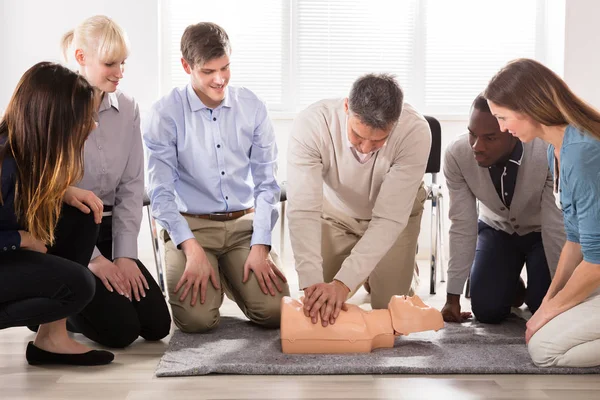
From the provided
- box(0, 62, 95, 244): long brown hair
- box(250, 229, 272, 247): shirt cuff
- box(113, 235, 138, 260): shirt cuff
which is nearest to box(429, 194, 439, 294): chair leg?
box(250, 229, 272, 247): shirt cuff

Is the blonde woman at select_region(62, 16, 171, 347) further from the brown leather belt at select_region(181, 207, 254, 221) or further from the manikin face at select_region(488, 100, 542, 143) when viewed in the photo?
the manikin face at select_region(488, 100, 542, 143)

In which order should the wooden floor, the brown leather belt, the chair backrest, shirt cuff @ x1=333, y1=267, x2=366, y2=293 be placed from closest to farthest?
the wooden floor, shirt cuff @ x1=333, y1=267, x2=366, y2=293, the brown leather belt, the chair backrest

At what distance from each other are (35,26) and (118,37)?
2099mm

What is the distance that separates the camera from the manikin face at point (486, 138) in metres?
2.52

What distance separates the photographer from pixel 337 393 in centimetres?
194

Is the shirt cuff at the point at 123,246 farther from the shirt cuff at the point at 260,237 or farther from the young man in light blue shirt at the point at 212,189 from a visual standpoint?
the shirt cuff at the point at 260,237

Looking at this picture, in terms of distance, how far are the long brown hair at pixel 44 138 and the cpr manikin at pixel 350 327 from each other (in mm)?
732

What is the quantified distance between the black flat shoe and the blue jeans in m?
1.33

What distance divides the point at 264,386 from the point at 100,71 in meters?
1.15

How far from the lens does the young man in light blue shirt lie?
8.55ft

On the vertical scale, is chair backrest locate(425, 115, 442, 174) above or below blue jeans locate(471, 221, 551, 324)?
above

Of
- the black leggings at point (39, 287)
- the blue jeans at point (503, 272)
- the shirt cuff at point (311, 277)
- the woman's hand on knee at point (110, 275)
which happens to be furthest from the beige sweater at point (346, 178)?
the black leggings at point (39, 287)

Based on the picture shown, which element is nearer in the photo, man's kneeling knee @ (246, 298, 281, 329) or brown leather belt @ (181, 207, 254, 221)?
man's kneeling knee @ (246, 298, 281, 329)

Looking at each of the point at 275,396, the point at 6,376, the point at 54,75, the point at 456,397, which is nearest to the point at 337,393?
the point at 275,396
